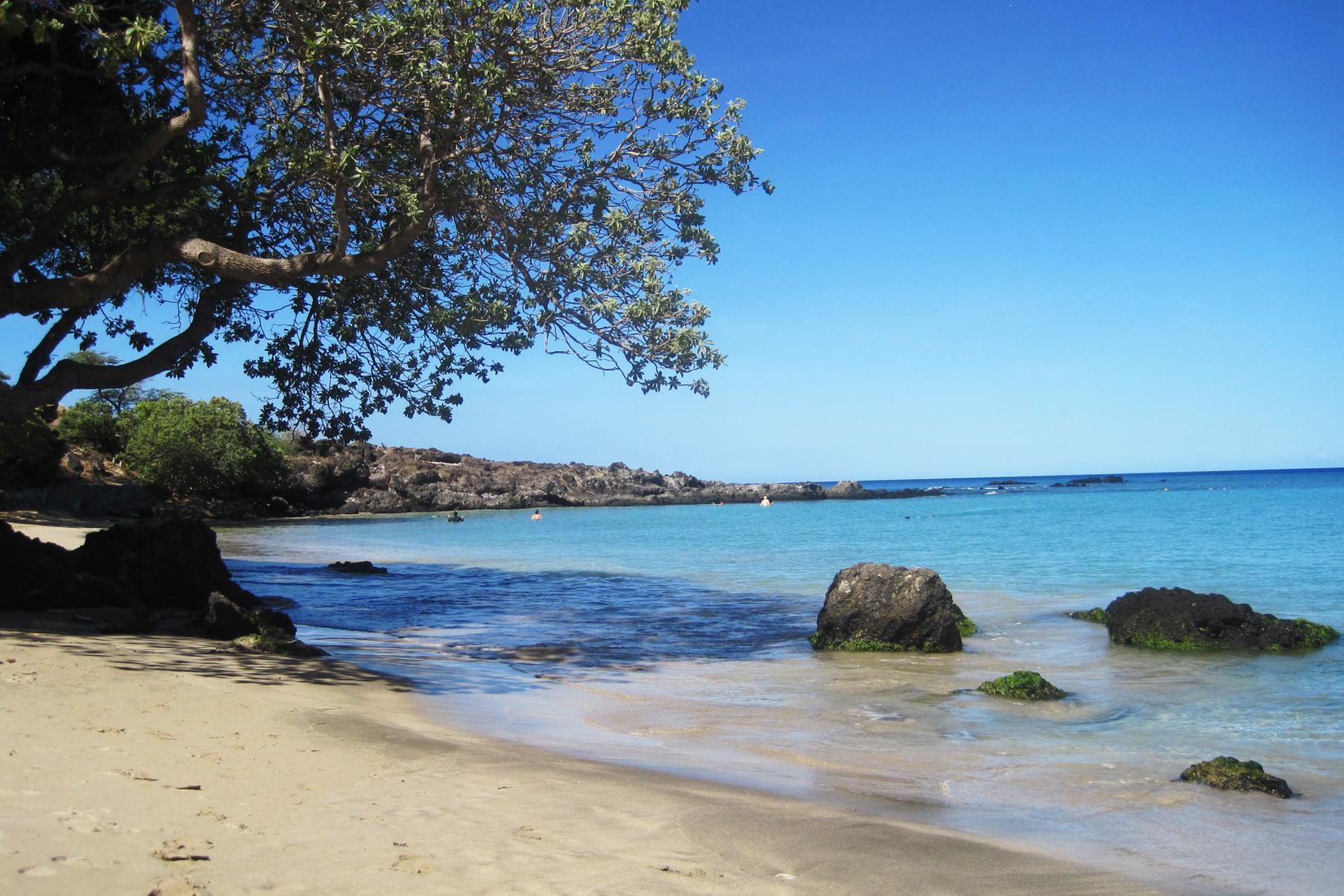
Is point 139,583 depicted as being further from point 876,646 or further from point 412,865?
point 412,865

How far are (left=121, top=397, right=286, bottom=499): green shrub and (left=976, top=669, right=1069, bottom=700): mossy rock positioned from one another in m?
47.3

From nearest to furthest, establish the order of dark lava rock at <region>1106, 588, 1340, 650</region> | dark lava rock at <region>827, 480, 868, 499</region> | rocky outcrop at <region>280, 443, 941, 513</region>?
dark lava rock at <region>1106, 588, 1340, 650</region> → rocky outcrop at <region>280, 443, 941, 513</region> → dark lava rock at <region>827, 480, 868, 499</region>

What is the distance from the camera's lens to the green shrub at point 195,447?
162ft

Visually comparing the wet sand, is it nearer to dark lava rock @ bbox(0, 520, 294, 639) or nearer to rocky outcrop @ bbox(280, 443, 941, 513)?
dark lava rock @ bbox(0, 520, 294, 639)

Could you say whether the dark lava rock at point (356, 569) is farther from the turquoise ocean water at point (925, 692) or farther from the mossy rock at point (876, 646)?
the mossy rock at point (876, 646)

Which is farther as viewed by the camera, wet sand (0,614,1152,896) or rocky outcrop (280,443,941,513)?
rocky outcrop (280,443,941,513)

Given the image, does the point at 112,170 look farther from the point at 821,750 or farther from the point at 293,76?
the point at 821,750

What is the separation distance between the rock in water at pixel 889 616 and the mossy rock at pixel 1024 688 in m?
2.78

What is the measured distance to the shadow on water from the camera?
476 inches

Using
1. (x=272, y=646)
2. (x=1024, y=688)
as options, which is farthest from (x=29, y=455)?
(x=1024, y=688)

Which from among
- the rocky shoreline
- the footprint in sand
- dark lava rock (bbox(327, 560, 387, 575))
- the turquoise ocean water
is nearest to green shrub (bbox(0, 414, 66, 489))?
the rocky shoreline

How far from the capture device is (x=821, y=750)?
736cm

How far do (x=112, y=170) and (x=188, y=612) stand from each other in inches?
195

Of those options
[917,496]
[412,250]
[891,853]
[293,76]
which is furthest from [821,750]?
[917,496]
